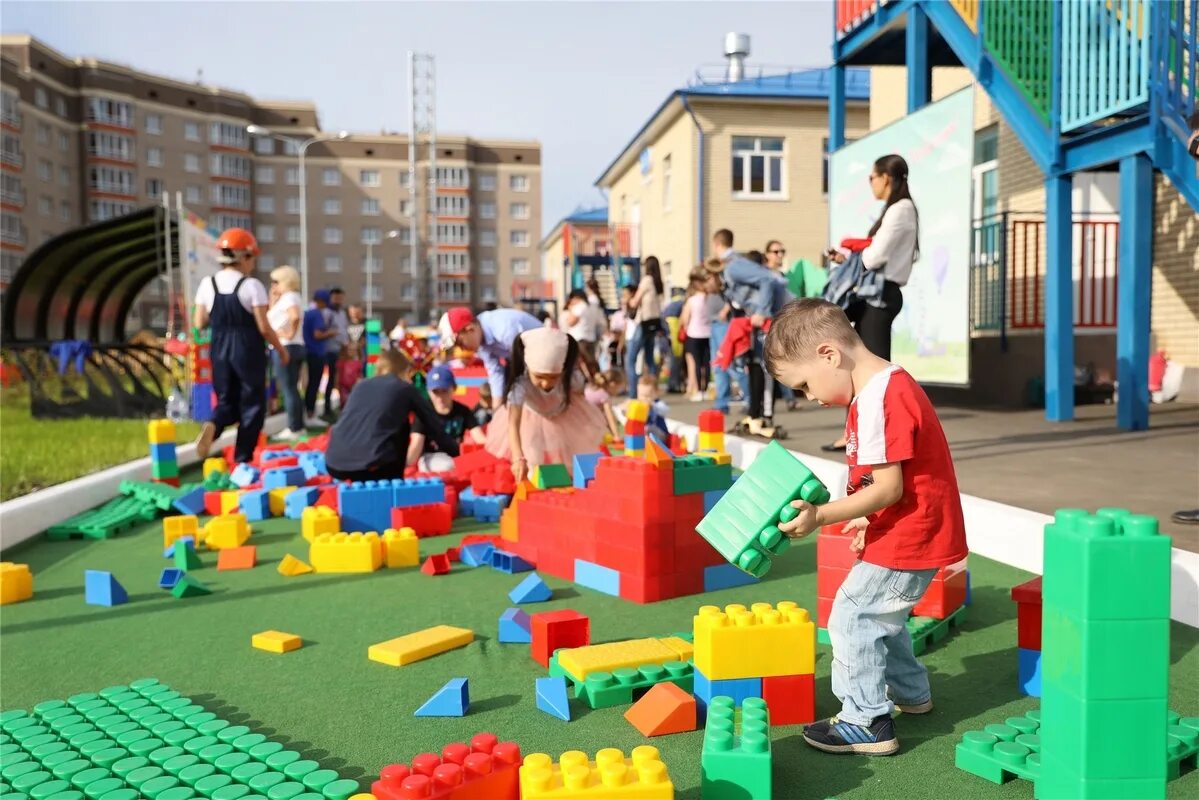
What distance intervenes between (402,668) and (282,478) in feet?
12.1

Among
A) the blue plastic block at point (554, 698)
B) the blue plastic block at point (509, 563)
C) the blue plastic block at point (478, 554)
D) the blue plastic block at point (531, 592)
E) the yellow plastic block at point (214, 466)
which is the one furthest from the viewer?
the yellow plastic block at point (214, 466)

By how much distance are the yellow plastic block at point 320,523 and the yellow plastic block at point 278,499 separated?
96cm

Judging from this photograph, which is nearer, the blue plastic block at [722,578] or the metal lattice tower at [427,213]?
the blue plastic block at [722,578]

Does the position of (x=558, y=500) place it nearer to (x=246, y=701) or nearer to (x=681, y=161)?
(x=246, y=701)

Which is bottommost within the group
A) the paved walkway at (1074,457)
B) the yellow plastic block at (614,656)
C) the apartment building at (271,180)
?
the yellow plastic block at (614,656)

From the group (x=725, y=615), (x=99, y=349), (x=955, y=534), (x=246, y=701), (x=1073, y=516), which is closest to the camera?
(x=1073, y=516)

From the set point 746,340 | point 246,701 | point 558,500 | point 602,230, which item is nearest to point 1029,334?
point 746,340

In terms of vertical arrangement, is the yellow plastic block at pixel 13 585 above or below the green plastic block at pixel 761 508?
below

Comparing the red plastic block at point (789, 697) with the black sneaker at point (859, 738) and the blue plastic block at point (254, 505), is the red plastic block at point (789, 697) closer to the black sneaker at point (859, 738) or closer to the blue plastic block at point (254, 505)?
the black sneaker at point (859, 738)

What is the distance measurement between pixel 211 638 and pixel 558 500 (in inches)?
67.3

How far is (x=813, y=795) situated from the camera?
2.20 m

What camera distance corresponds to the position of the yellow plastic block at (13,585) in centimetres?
414

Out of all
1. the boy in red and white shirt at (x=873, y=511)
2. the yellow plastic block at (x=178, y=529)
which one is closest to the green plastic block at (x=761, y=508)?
the boy in red and white shirt at (x=873, y=511)

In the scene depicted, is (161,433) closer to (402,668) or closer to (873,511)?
(402,668)
